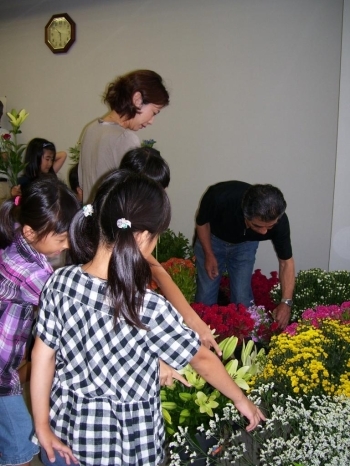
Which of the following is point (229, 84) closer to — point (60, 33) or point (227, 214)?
point (227, 214)

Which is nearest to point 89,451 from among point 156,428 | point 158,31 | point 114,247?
point 156,428

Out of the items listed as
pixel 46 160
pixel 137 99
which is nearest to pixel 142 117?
pixel 137 99

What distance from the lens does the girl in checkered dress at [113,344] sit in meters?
1.16

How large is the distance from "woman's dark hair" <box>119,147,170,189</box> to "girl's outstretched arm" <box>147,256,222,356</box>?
1.22 feet

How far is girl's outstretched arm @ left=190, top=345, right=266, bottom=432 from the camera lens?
48.1 inches

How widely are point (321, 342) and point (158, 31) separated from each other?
3.92 meters

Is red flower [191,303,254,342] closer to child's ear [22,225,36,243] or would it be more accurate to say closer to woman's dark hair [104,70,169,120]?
child's ear [22,225,36,243]

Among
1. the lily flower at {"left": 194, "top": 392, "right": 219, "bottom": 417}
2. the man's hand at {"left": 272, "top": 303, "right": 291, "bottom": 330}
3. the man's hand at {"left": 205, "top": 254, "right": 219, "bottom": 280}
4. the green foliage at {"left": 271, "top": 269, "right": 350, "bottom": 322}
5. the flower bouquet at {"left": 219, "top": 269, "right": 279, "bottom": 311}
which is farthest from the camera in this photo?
the flower bouquet at {"left": 219, "top": 269, "right": 279, "bottom": 311}

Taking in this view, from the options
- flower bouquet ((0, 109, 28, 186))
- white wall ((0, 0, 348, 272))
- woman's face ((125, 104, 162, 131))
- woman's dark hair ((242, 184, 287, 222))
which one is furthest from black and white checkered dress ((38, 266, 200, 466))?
flower bouquet ((0, 109, 28, 186))

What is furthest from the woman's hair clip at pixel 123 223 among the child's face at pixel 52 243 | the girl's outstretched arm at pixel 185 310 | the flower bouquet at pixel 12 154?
the flower bouquet at pixel 12 154

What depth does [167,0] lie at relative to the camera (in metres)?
4.54

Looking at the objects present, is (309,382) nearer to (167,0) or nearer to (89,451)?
(89,451)

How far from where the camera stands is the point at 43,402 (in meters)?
1.28

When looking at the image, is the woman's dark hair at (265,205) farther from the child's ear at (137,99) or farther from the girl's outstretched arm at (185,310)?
the girl's outstretched arm at (185,310)
